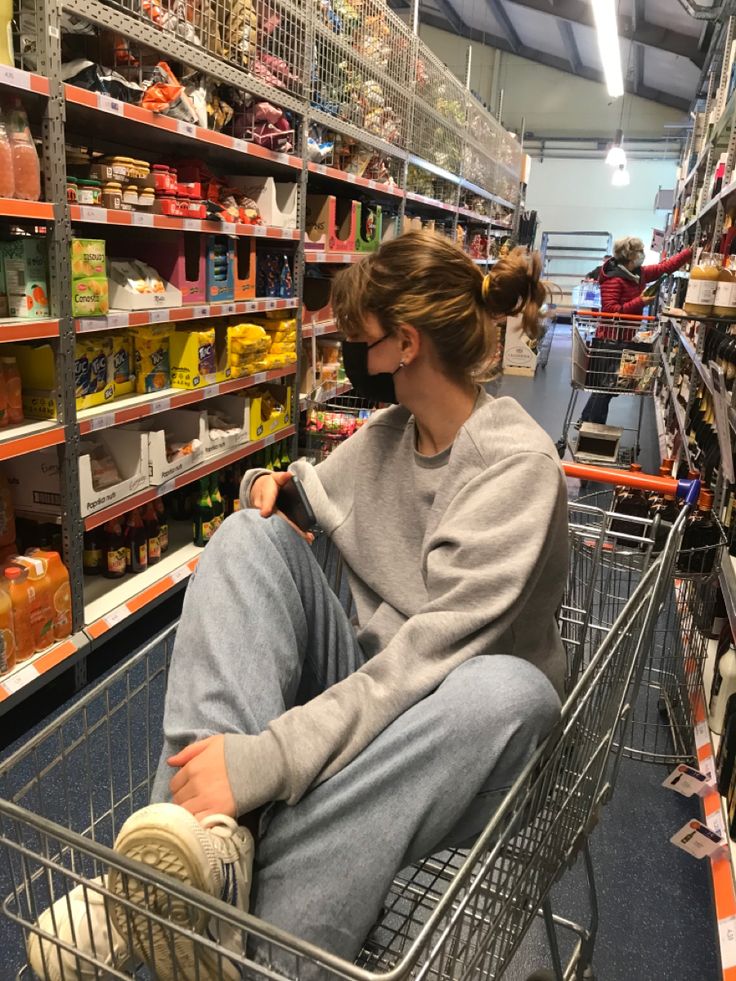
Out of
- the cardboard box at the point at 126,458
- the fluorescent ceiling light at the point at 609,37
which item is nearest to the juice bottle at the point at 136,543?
the cardboard box at the point at 126,458

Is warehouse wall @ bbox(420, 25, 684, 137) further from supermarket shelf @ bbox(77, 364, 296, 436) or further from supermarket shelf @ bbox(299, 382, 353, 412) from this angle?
supermarket shelf @ bbox(77, 364, 296, 436)

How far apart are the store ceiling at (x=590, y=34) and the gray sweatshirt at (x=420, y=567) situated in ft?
26.6

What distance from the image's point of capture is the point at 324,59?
409 cm

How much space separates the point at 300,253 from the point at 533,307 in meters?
2.68

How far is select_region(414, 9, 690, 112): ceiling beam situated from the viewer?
639 inches

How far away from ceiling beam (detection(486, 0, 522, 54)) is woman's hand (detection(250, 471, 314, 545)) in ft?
46.6

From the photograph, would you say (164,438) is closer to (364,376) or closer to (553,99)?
(364,376)

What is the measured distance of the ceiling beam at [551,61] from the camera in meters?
16.2

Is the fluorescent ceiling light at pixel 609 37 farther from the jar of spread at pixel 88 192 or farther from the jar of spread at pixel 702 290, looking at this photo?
the jar of spread at pixel 88 192

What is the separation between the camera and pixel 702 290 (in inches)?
104

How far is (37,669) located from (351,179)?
124 inches

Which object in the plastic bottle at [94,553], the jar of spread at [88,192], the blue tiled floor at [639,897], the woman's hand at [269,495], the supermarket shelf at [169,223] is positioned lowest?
the blue tiled floor at [639,897]

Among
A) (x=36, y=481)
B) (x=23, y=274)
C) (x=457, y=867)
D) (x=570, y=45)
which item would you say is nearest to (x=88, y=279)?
(x=23, y=274)

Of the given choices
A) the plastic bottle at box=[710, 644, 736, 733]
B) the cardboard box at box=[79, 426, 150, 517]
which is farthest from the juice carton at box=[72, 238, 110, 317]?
the plastic bottle at box=[710, 644, 736, 733]
